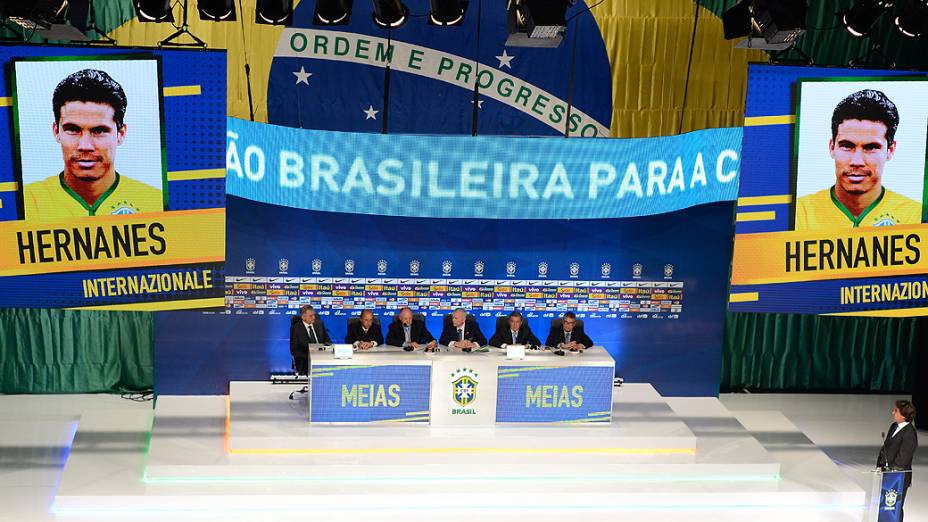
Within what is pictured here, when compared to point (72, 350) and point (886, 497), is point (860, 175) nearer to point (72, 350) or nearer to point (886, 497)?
point (886, 497)

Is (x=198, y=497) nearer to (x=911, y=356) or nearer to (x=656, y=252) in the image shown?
(x=656, y=252)

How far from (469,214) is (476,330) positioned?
1.03m

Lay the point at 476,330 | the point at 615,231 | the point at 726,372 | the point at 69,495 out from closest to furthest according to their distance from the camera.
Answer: the point at 69,495, the point at 476,330, the point at 615,231, the point at 726,372

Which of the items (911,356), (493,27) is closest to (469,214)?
(493,27)

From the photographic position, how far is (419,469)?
26.6ft

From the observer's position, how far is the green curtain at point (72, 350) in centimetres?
1004

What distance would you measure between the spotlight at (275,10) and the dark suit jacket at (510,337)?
121 inches

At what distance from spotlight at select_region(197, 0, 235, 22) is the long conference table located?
2.67m

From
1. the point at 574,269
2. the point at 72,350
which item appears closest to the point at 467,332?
the point at 574,269

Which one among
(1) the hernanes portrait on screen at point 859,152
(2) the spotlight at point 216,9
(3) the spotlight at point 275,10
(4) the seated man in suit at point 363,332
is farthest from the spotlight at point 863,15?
(2) the spotlight at point 216,9

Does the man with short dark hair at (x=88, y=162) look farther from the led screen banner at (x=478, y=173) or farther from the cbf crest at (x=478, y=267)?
the cbf crest at (x=478, y=267)

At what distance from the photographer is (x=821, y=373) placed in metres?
11.2

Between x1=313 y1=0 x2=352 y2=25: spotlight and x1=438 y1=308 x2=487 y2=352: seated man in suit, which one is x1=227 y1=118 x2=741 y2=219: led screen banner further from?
x1=313 y1=0 x2=352 y2=25: spotlight

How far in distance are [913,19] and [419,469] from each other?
527cm
